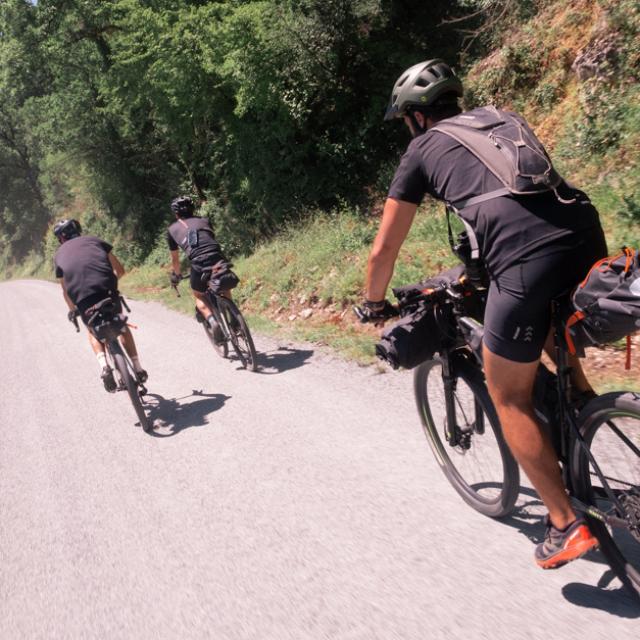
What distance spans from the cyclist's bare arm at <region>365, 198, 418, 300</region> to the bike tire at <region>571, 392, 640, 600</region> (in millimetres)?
1049

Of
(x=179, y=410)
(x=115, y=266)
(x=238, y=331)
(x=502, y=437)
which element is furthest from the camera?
(x=238, y=331)

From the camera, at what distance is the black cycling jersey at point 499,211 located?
213 cm

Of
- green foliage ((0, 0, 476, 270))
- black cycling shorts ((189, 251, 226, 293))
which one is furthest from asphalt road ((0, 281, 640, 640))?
green foliage ((0, 0, 476, 270))

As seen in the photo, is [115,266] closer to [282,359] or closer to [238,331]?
[238,331]

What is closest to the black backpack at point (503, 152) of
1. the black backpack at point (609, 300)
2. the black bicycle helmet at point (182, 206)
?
the black backpack at point (609, 300)

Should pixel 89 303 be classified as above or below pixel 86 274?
below

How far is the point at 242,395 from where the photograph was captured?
5930 mm

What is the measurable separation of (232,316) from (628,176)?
5.13 m

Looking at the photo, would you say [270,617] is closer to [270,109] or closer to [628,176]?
[628,176]

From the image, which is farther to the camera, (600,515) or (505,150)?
(600,515)

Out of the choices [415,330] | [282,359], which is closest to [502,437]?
[415,330]

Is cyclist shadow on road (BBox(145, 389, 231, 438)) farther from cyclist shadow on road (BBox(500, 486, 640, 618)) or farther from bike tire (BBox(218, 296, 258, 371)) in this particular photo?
cyclist shadow on road (BBox(500, 486, 640, 618))

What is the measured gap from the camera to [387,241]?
254 centimetres

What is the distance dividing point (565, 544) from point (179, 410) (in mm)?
4350
